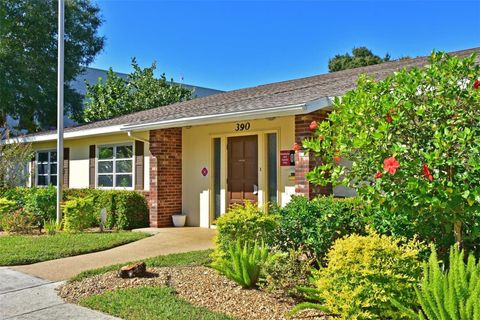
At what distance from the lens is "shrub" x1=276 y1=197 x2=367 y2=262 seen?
18.9 feet

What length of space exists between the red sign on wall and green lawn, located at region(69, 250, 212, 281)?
8.92 feet

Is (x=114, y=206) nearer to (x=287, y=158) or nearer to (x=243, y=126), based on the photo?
(x=243, y=126)

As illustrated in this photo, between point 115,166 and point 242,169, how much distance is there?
15.8 feet

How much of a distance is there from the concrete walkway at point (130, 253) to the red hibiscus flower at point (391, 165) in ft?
16.6

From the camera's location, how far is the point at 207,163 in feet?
39.0

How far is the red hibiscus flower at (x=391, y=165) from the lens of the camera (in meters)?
3.94

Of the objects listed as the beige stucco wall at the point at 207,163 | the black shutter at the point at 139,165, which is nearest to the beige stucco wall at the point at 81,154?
the black shutter at the point at 139,165

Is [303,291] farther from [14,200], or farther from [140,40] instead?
[140,40]

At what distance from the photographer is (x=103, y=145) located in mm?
14430

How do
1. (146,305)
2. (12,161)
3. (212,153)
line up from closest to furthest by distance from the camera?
(146,305) → (212,153) → (12,161)

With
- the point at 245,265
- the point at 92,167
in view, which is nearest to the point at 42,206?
the point at 92,167

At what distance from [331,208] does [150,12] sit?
11921mm

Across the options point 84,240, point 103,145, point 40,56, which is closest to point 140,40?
point 40,56

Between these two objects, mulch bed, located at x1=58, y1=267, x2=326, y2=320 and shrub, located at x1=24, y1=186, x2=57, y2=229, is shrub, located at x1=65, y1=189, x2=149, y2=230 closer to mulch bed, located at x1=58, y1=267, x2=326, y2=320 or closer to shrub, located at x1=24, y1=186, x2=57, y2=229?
shrub, located at x1=24, y1=186, x2=57, y2=229
